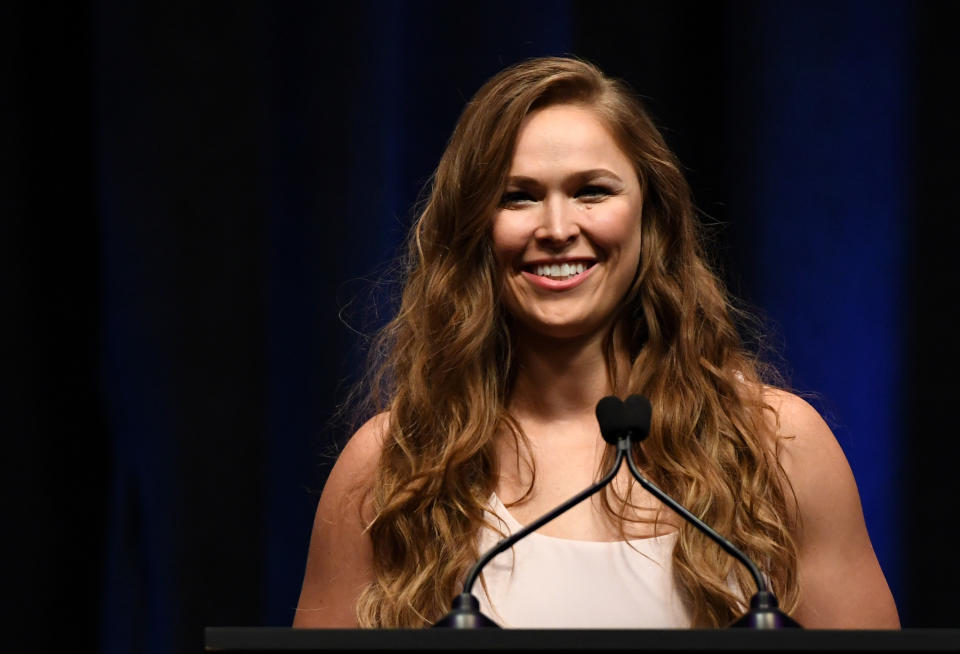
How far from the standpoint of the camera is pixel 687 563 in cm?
177

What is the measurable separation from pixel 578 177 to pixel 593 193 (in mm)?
38

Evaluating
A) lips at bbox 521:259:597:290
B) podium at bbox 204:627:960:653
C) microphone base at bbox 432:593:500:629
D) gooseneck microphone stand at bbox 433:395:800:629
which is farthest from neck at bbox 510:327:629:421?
podium at bbox 204:627:960:653

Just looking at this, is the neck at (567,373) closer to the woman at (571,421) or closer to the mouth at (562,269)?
the woman at (571,421)

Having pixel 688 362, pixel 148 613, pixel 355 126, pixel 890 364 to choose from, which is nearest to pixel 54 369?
pixel 148 613

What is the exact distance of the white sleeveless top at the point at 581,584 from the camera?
69.9 inches

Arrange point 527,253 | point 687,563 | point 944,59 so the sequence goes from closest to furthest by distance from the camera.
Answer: point 687,563, point 527,253, point 944,59

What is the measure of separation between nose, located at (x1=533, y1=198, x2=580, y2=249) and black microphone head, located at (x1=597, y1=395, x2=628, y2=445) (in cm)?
47

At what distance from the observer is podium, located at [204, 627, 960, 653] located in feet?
3.56

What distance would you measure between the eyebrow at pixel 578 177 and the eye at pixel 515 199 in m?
0.02

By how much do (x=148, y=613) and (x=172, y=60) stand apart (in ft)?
3.27

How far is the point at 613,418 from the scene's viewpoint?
1.43 meters

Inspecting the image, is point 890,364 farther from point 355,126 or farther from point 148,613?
point 148,613

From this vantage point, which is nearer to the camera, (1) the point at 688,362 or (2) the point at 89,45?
(1) the point at 688,362

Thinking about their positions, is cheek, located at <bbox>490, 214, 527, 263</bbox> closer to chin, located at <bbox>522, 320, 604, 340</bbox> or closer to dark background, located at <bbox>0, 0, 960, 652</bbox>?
chin, located at <bbox>522, 320, 604, 340</bbox>
